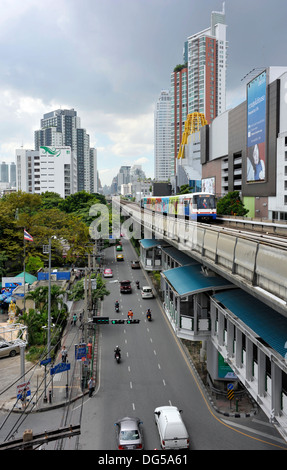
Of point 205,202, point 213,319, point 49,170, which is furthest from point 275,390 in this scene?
point 49,170

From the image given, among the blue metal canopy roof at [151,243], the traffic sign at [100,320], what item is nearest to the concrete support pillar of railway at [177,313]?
the traffic sign at [100,320]

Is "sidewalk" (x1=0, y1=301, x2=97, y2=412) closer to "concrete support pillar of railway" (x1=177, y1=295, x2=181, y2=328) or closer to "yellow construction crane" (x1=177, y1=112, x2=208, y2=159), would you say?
"concrete support pillar of railway" (x1=177, y1=295, x2=181, y2=328)

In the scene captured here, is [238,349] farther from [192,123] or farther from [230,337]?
[192,123]

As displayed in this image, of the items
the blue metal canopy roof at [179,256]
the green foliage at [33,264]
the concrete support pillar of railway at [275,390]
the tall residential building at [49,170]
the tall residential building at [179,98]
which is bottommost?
the green foliage at [33,264]

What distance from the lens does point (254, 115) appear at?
62.2 m

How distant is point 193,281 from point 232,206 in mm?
48134

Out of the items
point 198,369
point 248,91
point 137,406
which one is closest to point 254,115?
point 248,91

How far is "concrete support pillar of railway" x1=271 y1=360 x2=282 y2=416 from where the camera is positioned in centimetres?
1000

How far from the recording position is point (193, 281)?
16500mm

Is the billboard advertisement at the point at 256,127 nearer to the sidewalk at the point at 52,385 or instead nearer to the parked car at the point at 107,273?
the parked car at the point at 107,273

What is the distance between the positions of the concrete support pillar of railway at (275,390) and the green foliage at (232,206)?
52694 mm

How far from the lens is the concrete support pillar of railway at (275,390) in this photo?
10000mm

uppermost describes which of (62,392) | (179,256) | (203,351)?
(179,256)

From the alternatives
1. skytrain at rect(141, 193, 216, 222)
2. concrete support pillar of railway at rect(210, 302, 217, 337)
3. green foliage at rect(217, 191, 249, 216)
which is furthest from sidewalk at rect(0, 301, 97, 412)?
green foliage at rect(217, 191, 249, 216)
